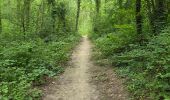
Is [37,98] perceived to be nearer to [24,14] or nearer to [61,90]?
[61,90]

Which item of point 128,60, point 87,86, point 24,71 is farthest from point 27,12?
point 87,86

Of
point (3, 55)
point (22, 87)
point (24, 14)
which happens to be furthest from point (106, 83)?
point (24, 14)

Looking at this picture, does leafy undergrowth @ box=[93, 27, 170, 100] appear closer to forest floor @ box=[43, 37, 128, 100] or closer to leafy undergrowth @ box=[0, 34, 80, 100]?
forest floor @ box=[43, 37, 128, 100]

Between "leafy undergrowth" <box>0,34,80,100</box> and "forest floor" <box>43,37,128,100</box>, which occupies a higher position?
"leafy undergrowth" <box>0,34,80,100</box>

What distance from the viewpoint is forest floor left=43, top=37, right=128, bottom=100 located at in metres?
9.04

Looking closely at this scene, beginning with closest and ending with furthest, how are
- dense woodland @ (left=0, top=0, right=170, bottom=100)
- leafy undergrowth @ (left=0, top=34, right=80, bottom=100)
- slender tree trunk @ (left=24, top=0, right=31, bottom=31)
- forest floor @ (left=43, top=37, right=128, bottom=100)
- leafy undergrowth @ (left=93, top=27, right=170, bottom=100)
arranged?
leafy undergrowth @ (left=93, top=27, right=170, bottom=100), dense woodland @ (left=0, top=0, right=170, bottom=100), leafy undergrowth @ (left=0, top=34, right=80, bottom=100), forest floor @ (left=43, top=37, right=128, bottom=100), slender tree trunk @ (left=24, top=0, right=31, bottom=31)

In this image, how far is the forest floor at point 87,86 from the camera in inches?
356

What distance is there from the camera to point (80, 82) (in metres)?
11.0

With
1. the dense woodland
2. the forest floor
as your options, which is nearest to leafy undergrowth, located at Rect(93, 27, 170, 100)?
the dense woodland

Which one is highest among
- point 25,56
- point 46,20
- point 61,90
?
point 46,20

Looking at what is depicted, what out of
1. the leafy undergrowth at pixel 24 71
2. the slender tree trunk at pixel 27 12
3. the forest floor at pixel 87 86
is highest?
the slender tree trunk at pixel 27 12

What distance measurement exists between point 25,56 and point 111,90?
464 centimetres

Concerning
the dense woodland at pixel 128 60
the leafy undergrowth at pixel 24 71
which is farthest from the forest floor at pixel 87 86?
the leafy undergrowth at pixel 24 71

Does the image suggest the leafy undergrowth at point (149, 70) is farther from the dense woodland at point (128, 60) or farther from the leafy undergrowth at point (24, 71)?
the leafy undergrowth at point (24, 71)
